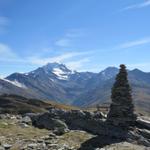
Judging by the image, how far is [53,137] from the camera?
51.7m

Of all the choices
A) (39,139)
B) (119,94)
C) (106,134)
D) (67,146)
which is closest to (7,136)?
(39,139)

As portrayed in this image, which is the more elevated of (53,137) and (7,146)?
(53,137)

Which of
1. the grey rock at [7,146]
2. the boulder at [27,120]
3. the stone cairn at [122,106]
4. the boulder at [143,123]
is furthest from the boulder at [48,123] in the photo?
the grey rock at [7,146]

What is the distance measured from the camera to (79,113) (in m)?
62.5

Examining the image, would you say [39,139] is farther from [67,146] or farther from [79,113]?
[79,113]

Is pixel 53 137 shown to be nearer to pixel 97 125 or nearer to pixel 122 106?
pixel 97 125

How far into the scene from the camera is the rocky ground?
152ft

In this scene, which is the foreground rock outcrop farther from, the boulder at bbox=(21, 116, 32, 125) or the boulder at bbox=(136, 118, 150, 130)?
the boulder at bbox=(21, 116, 32, 125)

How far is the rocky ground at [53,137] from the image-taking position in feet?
152

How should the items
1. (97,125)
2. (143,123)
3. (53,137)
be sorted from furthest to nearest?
(97,125), (143,123), (53,137)

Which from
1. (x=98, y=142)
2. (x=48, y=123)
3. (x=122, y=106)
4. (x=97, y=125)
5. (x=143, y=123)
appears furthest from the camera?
(x=48, y=123)

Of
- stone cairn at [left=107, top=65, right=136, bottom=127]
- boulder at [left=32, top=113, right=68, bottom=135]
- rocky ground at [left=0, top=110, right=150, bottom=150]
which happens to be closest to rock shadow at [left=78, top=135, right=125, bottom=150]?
rocky ground at [left=0, top=110, right=150, bottom=150]

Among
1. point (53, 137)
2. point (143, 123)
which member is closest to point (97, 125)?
point (143, 123)

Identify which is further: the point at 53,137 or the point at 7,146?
the point at 53,137
